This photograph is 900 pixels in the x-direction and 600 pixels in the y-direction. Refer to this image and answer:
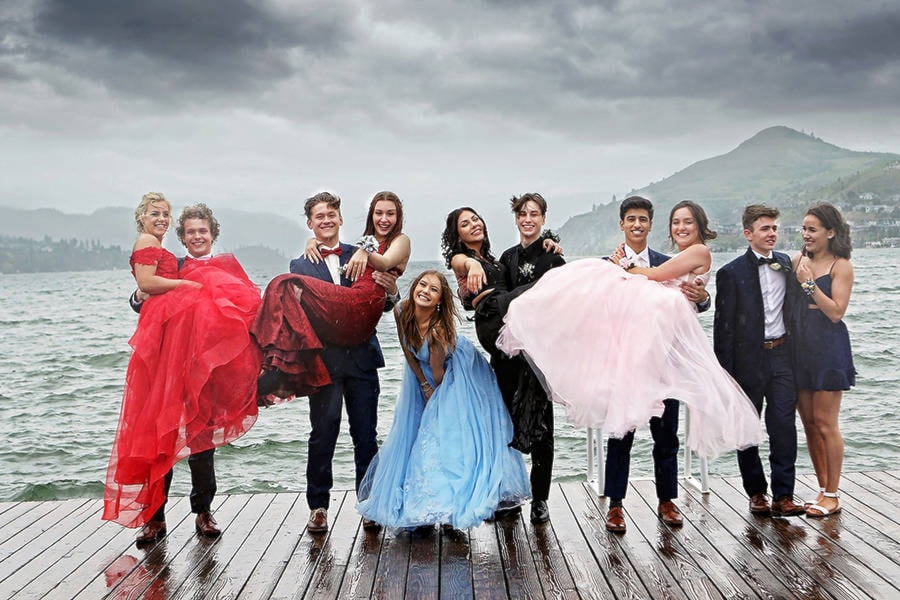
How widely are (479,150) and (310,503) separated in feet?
420

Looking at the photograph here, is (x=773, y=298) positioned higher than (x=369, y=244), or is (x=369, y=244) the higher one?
(x=369, y=244)

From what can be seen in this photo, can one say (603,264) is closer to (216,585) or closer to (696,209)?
(696,209)

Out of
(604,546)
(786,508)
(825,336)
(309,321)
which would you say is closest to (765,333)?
(825,336)

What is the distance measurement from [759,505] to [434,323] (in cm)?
212

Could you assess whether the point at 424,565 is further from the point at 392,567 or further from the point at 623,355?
the point at 623,355

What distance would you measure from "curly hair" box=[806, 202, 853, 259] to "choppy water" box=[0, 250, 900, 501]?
2.19 m

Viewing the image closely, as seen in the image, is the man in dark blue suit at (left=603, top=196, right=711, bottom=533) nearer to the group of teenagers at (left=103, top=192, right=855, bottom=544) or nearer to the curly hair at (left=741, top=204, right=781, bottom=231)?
the group of teenagers at (left=103, top=192, right=855, bottom=544)

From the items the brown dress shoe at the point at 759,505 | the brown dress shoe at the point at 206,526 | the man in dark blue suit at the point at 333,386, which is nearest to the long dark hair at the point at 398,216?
the man in dark blue suit at the point at 333,386

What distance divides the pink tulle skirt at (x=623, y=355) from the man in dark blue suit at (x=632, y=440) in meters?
0.21

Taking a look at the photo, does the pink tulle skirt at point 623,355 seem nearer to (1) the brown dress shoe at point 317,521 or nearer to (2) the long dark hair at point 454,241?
(2) the long dark hair at point 454,241

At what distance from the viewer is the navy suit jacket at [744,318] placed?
4547mm

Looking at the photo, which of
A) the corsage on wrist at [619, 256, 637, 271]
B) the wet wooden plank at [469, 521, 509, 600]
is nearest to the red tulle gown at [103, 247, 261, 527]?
the wet wooden plank at [469, 521, 509, 600]

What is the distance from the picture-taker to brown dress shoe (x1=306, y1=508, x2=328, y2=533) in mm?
4566

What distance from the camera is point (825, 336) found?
14.8 feet
